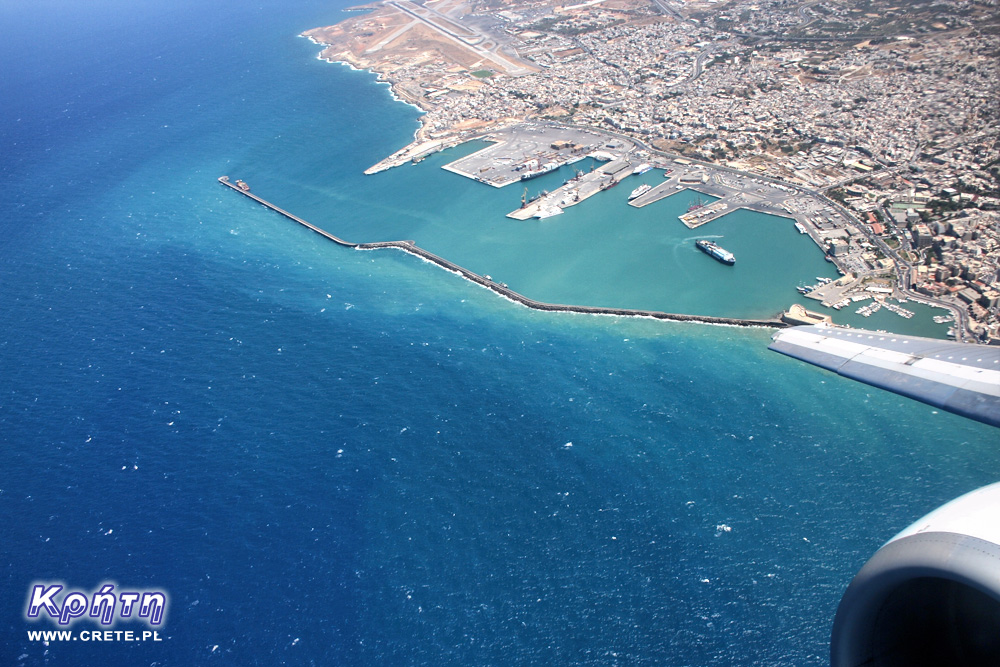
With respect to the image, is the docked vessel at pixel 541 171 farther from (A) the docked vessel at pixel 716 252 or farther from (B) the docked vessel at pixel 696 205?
(A) the docked vessel at pixel 716 252

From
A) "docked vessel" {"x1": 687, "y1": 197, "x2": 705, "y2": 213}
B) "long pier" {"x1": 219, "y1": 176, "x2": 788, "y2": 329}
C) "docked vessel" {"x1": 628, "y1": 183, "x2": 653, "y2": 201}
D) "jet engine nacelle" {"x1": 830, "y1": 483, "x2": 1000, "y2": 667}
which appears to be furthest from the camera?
"docked vessel" {"x1": 628, "y1": 183, "x2": 653, "y2": 201}

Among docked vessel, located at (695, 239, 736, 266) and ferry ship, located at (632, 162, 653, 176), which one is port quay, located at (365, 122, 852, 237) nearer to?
ferry ship, located at (632, 162, 653, 176)

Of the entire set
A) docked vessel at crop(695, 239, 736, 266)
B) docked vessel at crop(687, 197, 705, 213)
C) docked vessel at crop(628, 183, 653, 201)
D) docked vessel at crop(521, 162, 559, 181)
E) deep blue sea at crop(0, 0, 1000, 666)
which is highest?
docked vessel at crop(687, 197, 705, 213)

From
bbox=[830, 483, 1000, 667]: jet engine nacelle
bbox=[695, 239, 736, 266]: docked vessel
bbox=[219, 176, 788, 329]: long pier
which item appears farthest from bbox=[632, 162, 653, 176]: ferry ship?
bbox=[830, 483, 1000, 667]: jet engine nacelle

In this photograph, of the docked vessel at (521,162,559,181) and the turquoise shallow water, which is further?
the docked vessel at (521,162,559,181)

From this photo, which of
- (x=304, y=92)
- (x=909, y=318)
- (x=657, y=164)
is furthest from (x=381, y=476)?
(x=304, y=92)

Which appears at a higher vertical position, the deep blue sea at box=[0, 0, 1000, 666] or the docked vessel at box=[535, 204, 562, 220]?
the docked vessel at box=[535, 204, 562, 220]

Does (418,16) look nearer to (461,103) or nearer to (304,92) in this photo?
(304,92)
